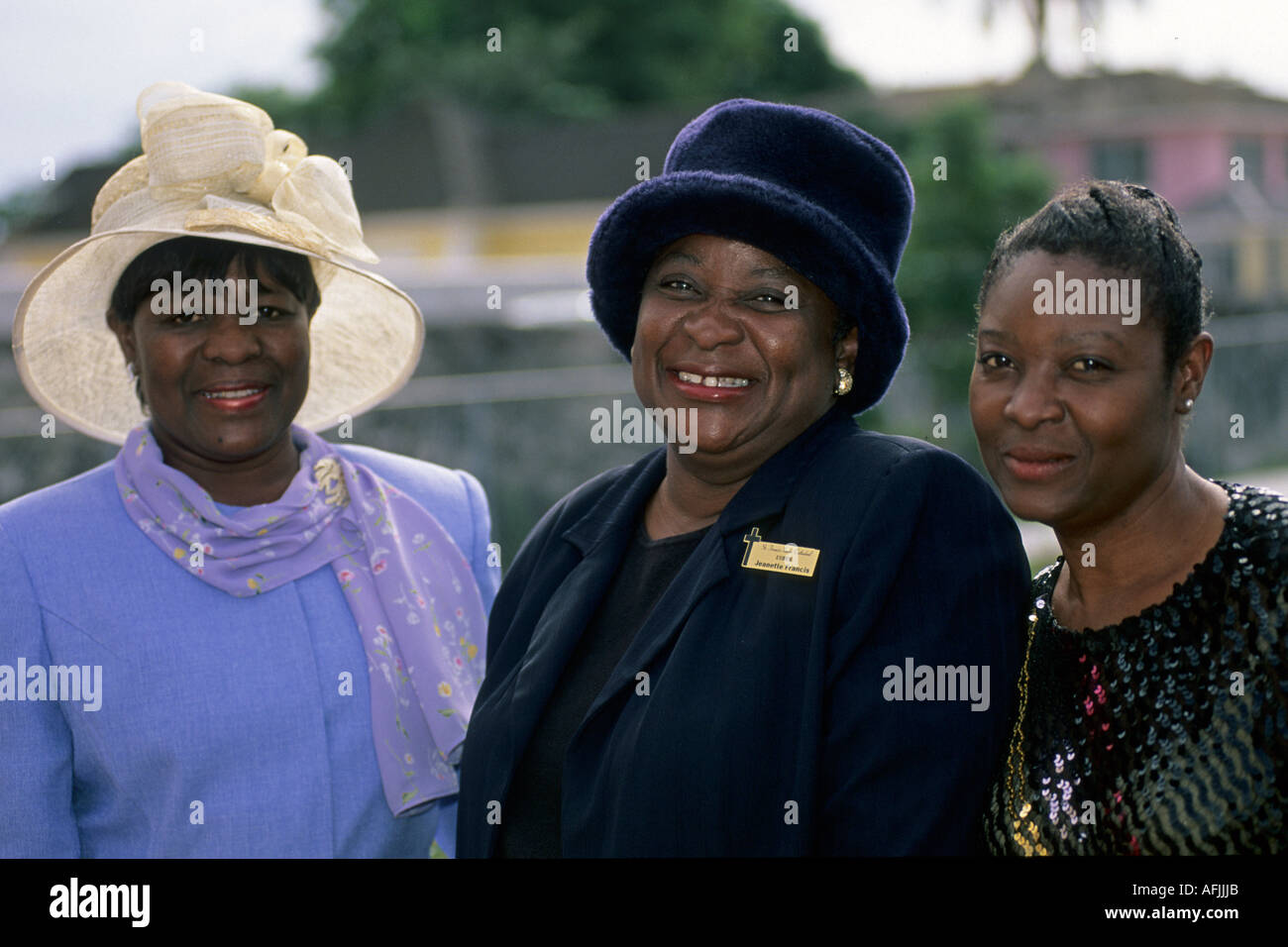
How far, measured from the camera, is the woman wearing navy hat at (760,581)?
85.5 inches

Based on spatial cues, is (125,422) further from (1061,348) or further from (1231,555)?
(1231,555)

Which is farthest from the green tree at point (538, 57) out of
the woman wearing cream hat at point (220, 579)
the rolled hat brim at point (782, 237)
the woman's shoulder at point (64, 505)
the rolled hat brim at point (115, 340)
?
the rolled hat brim at point (782, 237)

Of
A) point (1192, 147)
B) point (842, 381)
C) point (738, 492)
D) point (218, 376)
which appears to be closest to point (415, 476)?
point (218, 376)

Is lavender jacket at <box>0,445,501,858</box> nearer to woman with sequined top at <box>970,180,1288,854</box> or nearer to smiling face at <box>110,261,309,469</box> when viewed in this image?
smiling face at <box>110,261,309,469</box>

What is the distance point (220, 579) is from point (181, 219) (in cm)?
83

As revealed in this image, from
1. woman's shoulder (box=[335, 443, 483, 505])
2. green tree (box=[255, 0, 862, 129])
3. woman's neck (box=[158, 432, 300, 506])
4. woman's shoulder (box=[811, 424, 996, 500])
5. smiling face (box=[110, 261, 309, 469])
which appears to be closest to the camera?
woman's shoulder (box=[811, 424, 996, 500])

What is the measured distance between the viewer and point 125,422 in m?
3.53

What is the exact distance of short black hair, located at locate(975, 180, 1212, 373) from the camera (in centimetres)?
209

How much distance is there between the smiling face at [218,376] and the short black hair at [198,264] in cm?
2

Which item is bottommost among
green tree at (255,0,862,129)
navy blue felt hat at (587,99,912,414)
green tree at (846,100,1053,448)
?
navy blue felt hat at (587,99,912,414)

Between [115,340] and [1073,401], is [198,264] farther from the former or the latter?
[1073,401]

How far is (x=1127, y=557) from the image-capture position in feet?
7.20

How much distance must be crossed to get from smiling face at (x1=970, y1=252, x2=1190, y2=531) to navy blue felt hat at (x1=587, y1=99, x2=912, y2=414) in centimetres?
29

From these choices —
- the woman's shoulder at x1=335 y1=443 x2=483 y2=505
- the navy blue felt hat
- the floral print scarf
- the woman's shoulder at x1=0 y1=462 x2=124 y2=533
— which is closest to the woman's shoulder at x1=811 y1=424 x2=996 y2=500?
the navy blue felt hat
